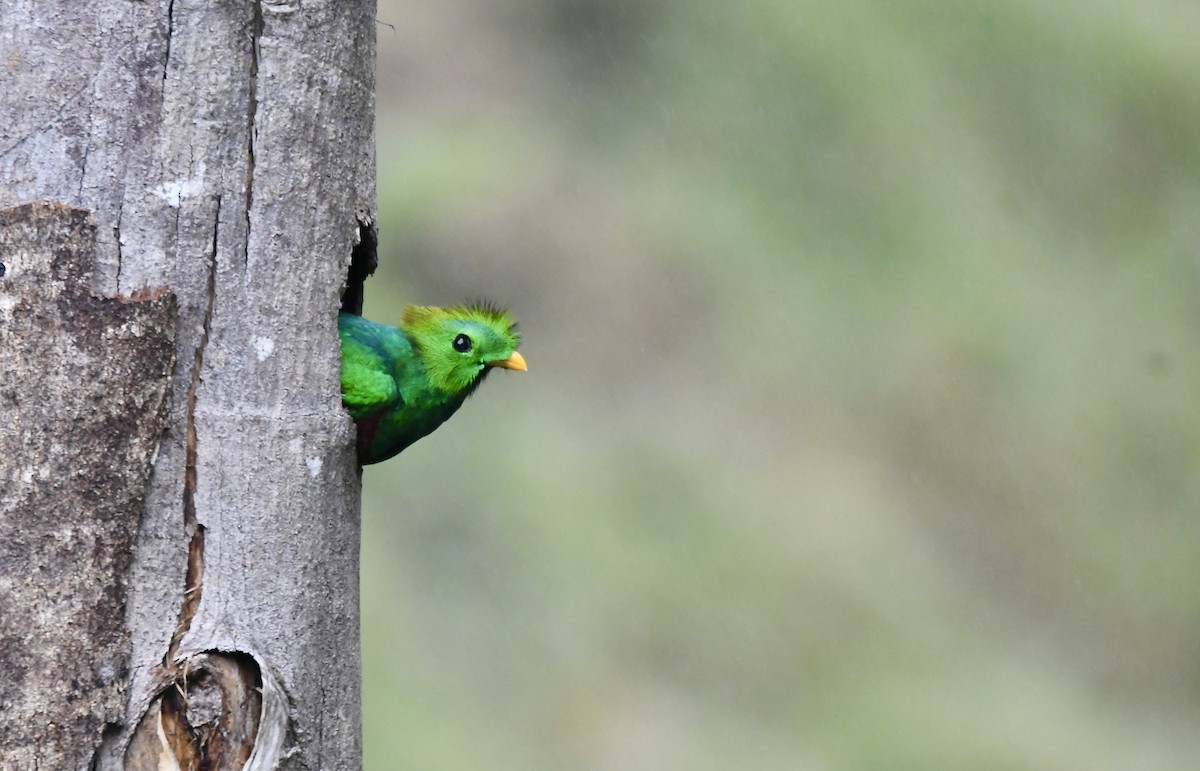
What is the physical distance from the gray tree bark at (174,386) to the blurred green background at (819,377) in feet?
18.4

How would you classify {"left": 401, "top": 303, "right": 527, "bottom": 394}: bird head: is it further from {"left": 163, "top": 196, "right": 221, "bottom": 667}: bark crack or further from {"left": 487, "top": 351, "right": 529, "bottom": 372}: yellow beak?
{"left": 163, "top": 196, "right": 221, "bottom": 667}: bark crack

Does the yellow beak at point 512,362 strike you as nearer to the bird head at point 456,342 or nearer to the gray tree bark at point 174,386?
the bird head at point 456,342

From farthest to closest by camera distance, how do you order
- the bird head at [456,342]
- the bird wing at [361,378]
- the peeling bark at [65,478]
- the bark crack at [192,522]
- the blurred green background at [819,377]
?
the blurred green background at [819,377] < the bird head at [456,342] < the bird wing at [361,378] < the bark crack at [192,522] < the peeling bark at [65,478]

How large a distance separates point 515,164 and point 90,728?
7.18 meters

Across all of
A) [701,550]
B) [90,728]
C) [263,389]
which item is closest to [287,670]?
[90,728]

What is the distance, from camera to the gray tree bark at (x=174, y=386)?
5.54 feet

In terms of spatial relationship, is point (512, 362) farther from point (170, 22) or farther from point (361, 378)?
point (170, 22)

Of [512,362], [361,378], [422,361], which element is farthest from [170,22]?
[512,362]

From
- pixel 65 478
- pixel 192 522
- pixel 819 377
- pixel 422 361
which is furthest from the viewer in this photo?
pixel 819 377

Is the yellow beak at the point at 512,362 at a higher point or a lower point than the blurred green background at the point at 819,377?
lower

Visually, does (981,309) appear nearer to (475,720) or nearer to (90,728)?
(475,720)

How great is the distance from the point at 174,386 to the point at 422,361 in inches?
29.4

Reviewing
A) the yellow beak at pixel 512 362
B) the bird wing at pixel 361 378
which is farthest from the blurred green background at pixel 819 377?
the bird wing at pixel 361 378

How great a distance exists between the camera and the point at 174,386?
5.86 ft
